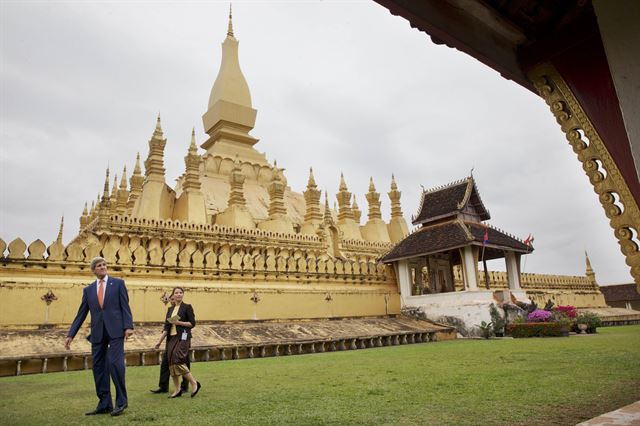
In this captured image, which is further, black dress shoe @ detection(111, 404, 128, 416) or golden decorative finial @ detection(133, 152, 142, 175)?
golden decorative finial @ detection(133, 152, 142, 175)

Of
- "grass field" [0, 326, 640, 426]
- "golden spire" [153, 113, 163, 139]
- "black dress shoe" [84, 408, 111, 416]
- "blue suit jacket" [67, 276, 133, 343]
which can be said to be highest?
"golden spire" [153, 113, 163, 139]

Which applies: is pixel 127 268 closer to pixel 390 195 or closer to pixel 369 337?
pixel 369 337

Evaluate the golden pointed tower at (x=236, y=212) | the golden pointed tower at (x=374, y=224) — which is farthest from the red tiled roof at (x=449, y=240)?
the golden pointed tower at (x=374, y=224)

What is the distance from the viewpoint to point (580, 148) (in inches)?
119

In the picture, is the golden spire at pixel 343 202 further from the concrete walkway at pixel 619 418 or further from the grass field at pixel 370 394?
the concrete walkway at pixel 619 418

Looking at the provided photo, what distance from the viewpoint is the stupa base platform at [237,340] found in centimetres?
779

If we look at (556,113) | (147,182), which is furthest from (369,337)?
(147,182)

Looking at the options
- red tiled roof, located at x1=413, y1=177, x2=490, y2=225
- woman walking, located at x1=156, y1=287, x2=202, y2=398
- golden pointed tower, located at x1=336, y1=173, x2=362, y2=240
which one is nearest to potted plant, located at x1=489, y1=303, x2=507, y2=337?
red tiled roof, located at x1=413, y1=177, x2=490, y2=225

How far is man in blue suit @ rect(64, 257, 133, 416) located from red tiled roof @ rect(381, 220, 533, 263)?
1226 centimetres

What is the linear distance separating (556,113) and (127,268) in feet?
33.9

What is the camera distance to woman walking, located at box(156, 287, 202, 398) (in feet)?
17.0

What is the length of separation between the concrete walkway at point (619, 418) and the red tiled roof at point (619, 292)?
1309 inches

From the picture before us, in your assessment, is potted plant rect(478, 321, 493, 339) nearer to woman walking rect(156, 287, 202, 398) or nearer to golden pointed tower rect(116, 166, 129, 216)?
woman walking rect(156, 287, 202, 398)

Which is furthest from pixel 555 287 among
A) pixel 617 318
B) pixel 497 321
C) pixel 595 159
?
pixel 595 159
